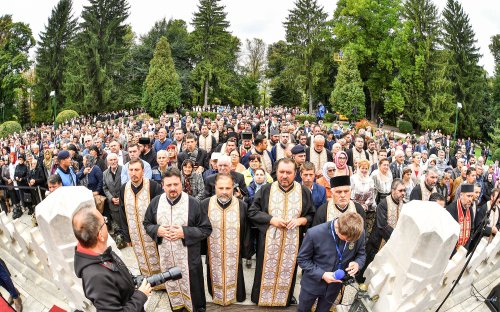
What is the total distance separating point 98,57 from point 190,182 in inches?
1485

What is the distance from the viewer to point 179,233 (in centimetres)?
423

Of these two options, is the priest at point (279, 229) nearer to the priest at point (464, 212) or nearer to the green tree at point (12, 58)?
the priest at point (464, 212)

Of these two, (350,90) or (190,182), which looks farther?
(350,90)

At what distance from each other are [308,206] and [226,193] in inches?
41.3

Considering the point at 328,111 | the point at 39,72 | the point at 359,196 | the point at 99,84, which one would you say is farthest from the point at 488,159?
the point at 39,72

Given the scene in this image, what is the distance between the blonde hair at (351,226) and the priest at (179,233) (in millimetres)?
1717

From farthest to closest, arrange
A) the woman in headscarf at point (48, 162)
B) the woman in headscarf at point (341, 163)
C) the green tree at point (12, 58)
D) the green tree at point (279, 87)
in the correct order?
the green tree at point (279, 87), the green tree at point (12, 58), the woman in headscarf at point (48, 162), the woman in headscarf at point (341, 163)

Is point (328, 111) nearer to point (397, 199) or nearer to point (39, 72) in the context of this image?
point (39, 72)

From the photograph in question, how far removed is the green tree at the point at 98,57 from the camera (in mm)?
38656

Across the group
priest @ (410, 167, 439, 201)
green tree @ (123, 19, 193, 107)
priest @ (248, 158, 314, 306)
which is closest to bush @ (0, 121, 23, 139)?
green tree @ (123, 19, 193, 107)

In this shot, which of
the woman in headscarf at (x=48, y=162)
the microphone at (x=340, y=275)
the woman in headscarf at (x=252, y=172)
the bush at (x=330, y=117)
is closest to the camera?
the microphone at (x=340, y=275)

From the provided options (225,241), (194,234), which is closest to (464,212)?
(225,241)

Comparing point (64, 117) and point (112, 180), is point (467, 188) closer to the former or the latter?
point (112, 180)

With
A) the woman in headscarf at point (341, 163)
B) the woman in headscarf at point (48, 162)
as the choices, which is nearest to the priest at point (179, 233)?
the woman in headscarf at point (341, 163)
